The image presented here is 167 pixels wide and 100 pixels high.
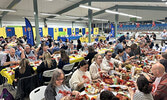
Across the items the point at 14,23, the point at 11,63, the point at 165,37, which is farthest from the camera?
the point at 14,23

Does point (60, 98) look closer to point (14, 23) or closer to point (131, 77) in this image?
point (131, 77)

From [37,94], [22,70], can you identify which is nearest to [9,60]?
[22,70]

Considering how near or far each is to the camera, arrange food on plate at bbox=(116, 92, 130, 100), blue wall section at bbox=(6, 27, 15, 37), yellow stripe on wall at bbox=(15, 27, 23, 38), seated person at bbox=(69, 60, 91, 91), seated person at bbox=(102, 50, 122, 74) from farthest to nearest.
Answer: yellow stripe on wall at bbox=(15, 27, 23, 38)
blue wall section at bbox=(6, 27, 15, 37)
seated person at bbox=(102, 50, 122, 74)
seated person at bbox=(69, 60, 91, 91)
food on plate at bbox=(116, 92, 130, 100)

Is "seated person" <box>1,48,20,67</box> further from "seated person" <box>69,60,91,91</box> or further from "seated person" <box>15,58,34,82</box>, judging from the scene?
"seated person" <box>69,60,91,91</box>

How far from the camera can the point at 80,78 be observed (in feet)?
8.71

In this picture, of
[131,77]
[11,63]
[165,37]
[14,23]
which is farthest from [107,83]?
[14,23]

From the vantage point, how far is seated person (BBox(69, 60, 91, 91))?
253 centimetres

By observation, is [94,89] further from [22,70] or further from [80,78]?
[22,70]

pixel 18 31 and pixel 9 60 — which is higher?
pixel 18 31

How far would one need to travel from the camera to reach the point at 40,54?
553cm

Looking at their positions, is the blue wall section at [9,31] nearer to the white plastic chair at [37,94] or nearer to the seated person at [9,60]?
the seated person at [9,60]

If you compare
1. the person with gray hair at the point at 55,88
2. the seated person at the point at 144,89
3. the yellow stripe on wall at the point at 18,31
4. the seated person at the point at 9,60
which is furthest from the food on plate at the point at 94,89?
the yellow stripe on wall at the point at 18,31

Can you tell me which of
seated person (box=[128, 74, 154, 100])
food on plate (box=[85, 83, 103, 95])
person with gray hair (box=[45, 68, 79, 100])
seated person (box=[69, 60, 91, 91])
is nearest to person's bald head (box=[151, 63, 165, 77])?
seated person (box=[128, 74, 154, 100])

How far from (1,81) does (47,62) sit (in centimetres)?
227
